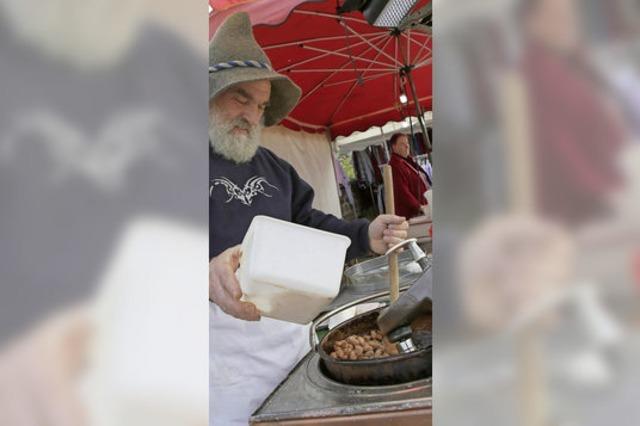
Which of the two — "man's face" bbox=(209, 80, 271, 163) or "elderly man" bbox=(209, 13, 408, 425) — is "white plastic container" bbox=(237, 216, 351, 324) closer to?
"elderly man" bbox=(209, 13, 408, 425)

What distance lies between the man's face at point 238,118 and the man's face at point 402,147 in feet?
0.90

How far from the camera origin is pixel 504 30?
0.81ft

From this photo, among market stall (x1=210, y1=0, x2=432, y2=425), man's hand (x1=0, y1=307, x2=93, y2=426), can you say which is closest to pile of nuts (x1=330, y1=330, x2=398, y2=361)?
market stall (x1=210, y1=0, x2=432, y2=425)

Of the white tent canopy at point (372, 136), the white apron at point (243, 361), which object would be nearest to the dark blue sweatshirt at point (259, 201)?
the white apron at point (243, 361)

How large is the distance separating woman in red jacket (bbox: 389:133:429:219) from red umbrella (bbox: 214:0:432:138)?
95 millimetres

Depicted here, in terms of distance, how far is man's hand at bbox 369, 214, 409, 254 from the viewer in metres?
0.75

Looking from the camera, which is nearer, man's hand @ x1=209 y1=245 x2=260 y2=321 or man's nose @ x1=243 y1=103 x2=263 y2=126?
man's hand @ x1=209 y1=245 x2=260 y2=321

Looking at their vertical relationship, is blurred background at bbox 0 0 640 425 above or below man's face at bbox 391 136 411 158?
below

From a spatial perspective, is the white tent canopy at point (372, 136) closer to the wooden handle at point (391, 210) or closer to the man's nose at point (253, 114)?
the wooden handle at point (391, 210)

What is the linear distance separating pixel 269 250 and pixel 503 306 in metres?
0.36

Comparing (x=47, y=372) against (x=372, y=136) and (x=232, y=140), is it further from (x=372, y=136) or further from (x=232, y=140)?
(x=372, y=136)

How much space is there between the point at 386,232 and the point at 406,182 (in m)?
0.11

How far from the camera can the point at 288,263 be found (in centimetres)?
58

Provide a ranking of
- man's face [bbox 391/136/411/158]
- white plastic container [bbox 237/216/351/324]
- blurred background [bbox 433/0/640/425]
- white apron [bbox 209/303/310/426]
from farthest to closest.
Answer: man's face [bbox 391/136/411/158] → white apron [bbox 209/303/310/426] → white plastic container [bbox 237/216/351/324] → blurred background [bbox 433/0/640/425]
